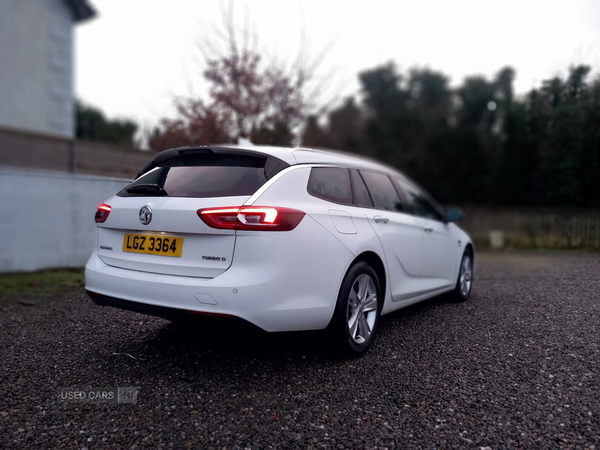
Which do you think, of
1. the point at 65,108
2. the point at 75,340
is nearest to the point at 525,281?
the point at 75,340

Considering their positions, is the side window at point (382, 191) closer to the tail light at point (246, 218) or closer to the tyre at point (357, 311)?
the tyre at point (357, 311)

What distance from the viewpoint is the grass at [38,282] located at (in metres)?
6.64

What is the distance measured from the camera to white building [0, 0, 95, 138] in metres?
12.8

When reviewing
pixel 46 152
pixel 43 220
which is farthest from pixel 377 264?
pixel 46 152

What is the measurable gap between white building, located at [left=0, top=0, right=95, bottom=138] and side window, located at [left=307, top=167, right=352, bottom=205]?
10620 millimetres

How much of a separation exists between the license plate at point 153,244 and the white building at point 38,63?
10.3m

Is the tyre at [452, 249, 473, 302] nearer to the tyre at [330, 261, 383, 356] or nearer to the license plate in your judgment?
the tyre at [330, 261, 383, 356]

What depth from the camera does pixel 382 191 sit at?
16.6 feet

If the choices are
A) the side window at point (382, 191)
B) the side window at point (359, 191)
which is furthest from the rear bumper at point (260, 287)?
the side window at point (382, 191)

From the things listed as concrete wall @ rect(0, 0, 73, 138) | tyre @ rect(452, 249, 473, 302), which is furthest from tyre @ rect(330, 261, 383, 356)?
concrete wall @ rect(0, 0, 73, 138)

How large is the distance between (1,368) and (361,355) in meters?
2.77

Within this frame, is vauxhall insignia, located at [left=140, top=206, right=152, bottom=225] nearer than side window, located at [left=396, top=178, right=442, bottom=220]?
Yes

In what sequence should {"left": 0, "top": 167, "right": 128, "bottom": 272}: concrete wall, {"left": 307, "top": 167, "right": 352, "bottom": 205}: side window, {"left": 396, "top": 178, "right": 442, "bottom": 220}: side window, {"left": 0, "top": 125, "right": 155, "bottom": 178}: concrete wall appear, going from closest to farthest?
{"left": 307, "top": 167, "right": 352, "bottom": 205}: side window < {"left": 396, "top": 178, "right": 442, "bottom": 220}: side window < {"left": 0, "top": 167, "right": 128, "bottom": 272}: concrete wall < {"left": 0, "top": 125, "right": 155, "bottom": 178}: concrete wall

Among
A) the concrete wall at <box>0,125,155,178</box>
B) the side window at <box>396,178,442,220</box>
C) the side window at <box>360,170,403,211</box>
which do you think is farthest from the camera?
the concrete wall at <box>0,125,155,178</box>
